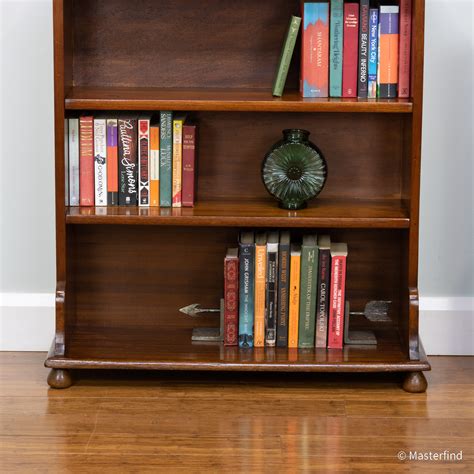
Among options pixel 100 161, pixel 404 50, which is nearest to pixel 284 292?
pixel 100 161

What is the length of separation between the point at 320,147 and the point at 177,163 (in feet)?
1.29

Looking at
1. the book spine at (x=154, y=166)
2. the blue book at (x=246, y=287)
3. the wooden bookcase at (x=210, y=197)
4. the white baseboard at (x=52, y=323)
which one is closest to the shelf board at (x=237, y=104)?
the wooden bookcase at (x=210, y=197)

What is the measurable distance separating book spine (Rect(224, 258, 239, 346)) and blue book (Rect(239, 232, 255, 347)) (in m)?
0.01

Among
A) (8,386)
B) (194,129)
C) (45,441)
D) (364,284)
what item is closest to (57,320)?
(8,386)

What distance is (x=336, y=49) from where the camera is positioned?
106 inches

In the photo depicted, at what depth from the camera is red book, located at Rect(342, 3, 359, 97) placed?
2.67m

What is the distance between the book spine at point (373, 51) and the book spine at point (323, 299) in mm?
416

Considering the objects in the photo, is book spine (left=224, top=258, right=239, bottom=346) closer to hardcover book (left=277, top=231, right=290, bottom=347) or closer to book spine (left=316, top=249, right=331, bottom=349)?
hardcover book (left=277, top=231, right=290, bottom=347)

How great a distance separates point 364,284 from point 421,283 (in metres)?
0.17

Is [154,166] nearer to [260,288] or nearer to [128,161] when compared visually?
[128,161]

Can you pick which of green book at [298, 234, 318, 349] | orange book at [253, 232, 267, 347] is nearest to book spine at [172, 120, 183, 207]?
orange book at [253, 232, 267, 347]

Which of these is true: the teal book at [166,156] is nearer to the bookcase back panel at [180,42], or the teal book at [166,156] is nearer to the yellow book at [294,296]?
the bookcase back panel at [180,42]

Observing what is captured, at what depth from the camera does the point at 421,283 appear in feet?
9.83

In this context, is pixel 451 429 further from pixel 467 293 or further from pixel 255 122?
pixel 255 122
